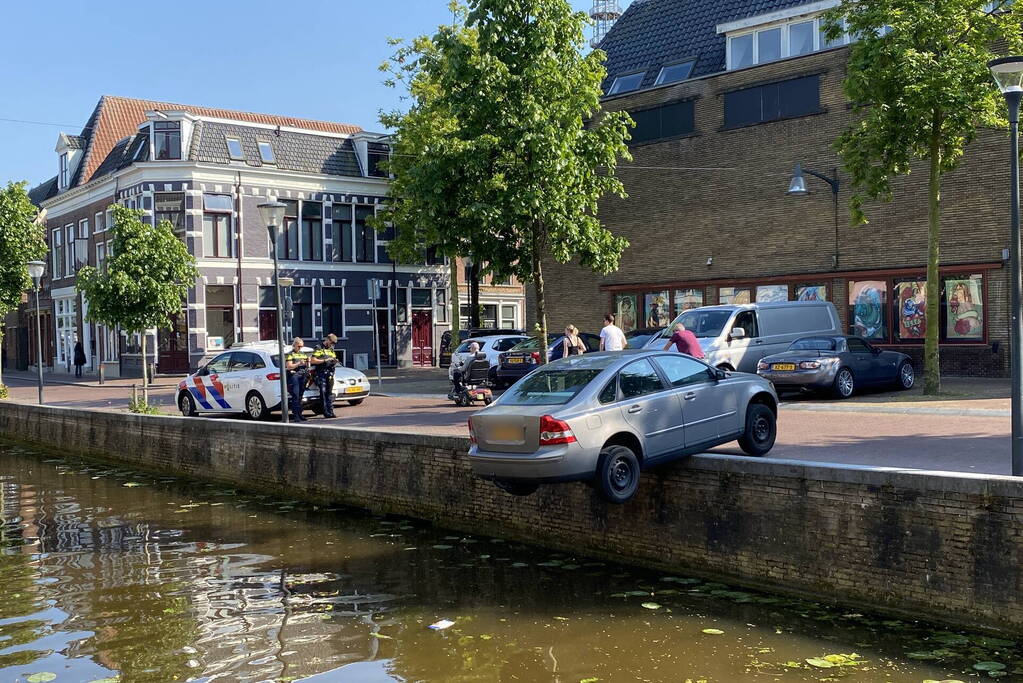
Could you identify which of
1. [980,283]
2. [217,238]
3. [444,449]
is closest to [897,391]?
[980,283]

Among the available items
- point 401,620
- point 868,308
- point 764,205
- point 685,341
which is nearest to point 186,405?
point 685,341

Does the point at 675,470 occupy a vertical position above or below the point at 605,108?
below

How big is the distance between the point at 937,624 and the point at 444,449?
20.2 feet

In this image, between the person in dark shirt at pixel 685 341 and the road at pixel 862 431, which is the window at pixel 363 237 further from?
the person in dark shirt at pixel 685 341

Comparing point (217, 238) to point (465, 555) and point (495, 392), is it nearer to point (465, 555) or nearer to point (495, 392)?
point (495, 392)

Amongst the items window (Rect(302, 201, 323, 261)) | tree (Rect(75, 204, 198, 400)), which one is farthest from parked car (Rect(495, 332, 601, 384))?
window (Rect(302, 201, 323, 261))

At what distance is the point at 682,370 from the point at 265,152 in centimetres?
3359

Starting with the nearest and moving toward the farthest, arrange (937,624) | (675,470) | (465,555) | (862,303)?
(937,624) → (675,470) → (465,555) → (862,303)

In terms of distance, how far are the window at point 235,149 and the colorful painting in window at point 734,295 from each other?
20849mm

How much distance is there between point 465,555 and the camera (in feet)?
35.6

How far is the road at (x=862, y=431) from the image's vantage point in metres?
11.0

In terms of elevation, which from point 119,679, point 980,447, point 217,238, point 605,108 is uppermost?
point 605,108

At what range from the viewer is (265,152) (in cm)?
4091

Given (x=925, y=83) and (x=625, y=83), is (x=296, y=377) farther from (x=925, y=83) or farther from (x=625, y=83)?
(x=625, y=83)
